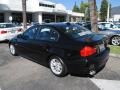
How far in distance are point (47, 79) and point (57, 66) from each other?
1.58 feet

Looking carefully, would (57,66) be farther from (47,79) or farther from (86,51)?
(86,51)

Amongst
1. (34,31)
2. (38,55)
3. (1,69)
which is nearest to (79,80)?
(38,55)

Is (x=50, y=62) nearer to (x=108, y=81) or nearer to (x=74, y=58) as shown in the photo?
(x=74, y=58)

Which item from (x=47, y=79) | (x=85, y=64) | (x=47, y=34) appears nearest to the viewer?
(x=85, y=64)

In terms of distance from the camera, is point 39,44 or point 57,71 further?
point 39,44

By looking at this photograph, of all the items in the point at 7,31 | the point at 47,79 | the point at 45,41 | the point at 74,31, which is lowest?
the point at 47,79

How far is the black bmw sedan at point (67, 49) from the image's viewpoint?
5.00 m

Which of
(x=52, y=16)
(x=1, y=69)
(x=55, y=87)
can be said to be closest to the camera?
(x=55, y=87)

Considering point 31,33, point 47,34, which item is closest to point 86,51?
point 47,34

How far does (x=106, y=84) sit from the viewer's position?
16.4 ft

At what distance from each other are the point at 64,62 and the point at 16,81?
1493 millimetres

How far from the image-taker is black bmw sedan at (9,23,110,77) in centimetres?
500

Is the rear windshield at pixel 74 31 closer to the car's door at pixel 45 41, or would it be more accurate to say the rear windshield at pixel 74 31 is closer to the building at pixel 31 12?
the car's door at pixel 45 41

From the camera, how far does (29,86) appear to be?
5.05 m
